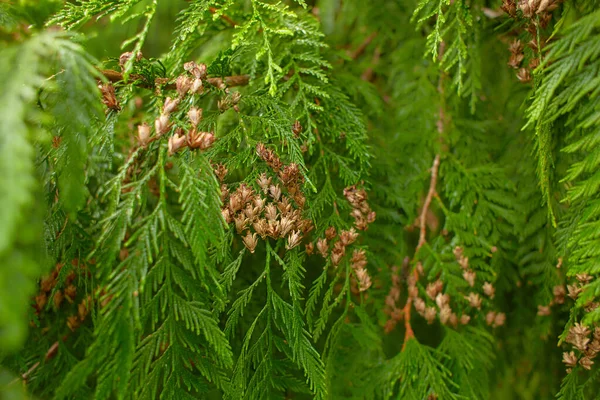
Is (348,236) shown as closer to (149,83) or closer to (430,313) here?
(430,313)

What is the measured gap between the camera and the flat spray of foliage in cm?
59

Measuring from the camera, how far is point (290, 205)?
0.76 metres

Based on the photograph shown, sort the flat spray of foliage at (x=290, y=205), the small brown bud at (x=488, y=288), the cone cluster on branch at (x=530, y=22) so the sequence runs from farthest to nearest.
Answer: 1. the small brown bud at (x=488, y=288)
2. the cone cluster on branch at (x=530, y=22)
3. the flat spray of foliage at (x=290, y=205)

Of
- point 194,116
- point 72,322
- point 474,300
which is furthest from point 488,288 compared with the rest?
point 72,322

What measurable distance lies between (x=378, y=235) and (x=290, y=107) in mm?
411

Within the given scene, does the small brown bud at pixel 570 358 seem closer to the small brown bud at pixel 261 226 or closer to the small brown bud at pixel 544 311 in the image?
the small brown bud at pixel 544 311

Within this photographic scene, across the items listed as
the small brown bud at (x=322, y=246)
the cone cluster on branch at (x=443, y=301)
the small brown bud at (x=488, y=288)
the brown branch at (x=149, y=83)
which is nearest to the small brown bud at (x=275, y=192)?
the small brown bud at (x=322, y=246)

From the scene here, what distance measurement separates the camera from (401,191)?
1070 millimetres

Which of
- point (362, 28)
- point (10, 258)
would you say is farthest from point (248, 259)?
point (362, 28)

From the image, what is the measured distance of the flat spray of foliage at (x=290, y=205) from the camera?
0.59 m

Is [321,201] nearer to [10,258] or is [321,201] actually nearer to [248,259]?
[248,259]

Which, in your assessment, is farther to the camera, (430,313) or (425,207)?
(425,207)

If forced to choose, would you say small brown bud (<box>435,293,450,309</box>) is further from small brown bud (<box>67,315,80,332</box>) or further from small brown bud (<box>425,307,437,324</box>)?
small brown bud (<box>67,315,80,332</box>)

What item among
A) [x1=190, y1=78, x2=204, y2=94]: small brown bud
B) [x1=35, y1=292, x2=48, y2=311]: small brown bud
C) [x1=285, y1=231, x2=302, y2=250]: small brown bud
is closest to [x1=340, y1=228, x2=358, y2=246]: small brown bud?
[x1=285, y1=231, x2=302, y2=250]: small brown bud
